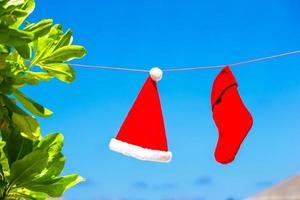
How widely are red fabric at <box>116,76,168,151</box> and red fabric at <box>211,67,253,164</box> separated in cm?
27

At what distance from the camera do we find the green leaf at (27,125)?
1.20 m

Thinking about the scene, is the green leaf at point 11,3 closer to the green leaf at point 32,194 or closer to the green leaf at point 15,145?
the green leaf at point 15,145

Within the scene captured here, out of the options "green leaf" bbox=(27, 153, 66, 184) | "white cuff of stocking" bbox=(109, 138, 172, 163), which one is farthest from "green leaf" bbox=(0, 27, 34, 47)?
"white cuff of stocking" bbox=(109, 138, 172, 163)

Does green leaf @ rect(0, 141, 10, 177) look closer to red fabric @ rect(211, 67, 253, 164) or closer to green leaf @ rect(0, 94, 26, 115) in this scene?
green leaf @ rect(0, 94, 26, 115)

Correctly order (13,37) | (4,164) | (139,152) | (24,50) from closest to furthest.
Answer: (13,37) → (24,50) → (4,164) → (139,152)

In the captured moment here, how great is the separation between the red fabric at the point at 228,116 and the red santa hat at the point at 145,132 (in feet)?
0.88

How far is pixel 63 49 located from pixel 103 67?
2.67ft

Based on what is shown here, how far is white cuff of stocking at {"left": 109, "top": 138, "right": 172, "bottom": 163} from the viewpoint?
192 cm

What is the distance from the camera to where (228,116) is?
7.25 ft

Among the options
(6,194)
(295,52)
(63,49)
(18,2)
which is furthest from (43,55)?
(295,52)

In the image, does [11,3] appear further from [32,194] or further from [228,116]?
[228,116]

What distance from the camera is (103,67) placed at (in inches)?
81.6

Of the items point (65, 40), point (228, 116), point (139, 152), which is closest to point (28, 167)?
point (65, 40)

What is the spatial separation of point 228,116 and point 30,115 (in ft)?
3.84
